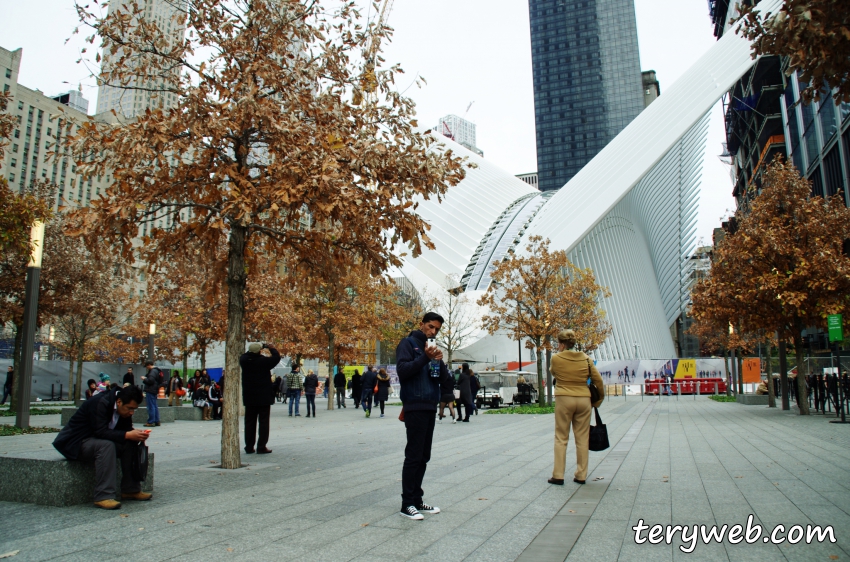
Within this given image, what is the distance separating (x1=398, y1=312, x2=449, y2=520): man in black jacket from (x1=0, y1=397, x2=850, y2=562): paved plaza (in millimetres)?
247

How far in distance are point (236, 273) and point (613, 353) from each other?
144 ft

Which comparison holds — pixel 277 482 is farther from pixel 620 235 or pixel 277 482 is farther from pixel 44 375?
pixel 620 235

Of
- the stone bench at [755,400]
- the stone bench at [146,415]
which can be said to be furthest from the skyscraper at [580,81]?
the stone bench at [146,415]

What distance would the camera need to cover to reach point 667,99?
4712cm

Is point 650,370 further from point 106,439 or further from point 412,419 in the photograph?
point 106,439

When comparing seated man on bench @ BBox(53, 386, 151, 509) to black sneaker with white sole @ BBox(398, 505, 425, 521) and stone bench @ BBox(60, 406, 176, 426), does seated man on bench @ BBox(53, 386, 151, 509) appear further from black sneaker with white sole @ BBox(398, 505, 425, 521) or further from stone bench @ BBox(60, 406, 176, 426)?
stone bench @ BBox(60, 406, 176, 426)

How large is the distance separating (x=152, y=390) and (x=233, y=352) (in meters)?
9.11

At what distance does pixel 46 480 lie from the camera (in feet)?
19.0

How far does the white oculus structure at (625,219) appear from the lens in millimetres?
42438

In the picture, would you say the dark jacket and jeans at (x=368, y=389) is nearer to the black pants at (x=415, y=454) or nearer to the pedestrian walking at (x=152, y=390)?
the pedestrian walking at (x=152, y=390)

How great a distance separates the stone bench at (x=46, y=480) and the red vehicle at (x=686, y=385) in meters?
34.9

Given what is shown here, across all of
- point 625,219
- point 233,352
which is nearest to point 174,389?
point 233,352

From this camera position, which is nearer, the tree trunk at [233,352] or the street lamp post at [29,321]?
the tree trunk at [233,352]

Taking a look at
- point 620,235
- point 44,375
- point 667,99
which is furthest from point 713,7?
point 44,375
